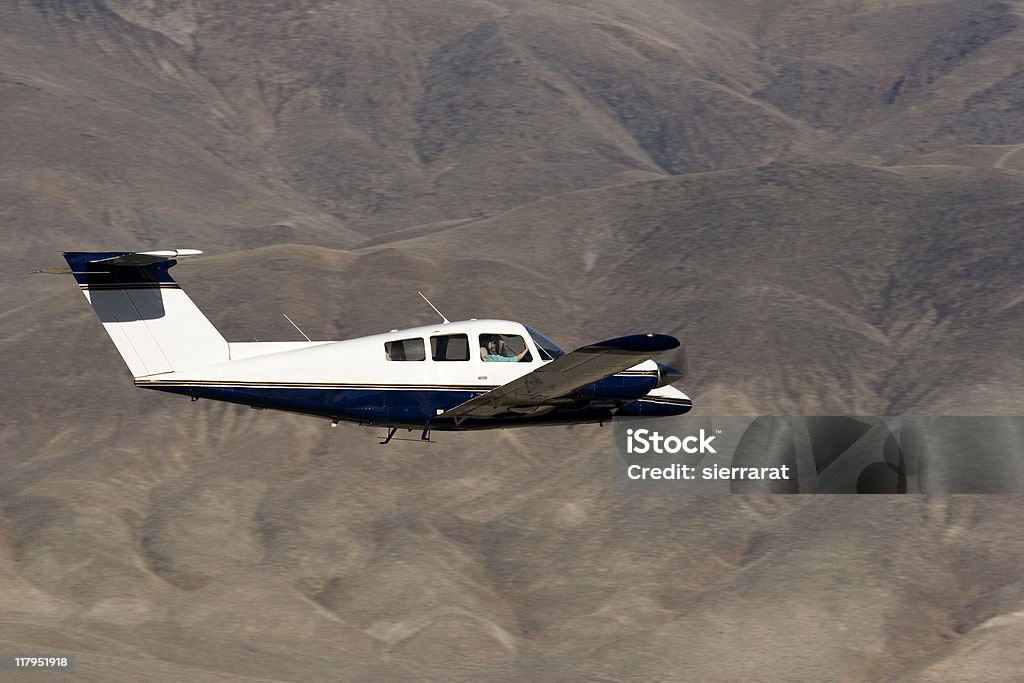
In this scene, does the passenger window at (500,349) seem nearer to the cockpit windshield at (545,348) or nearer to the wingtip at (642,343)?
the cockpit windshield at (545,348)

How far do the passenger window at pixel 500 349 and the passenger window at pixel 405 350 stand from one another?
136 centimetres

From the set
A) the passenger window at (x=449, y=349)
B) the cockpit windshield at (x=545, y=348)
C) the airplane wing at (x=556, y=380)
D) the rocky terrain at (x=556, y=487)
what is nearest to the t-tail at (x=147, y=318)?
the passenger window at (x=449, y=349)

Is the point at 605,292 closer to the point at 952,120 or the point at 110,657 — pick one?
the point at 110,657

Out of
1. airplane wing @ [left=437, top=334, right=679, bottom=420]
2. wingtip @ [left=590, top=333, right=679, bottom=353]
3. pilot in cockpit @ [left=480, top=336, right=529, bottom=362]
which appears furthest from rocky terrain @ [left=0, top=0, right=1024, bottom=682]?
wingtip @ [left=590, top=333, right=679, bottom=353]

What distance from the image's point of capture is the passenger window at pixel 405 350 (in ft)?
111

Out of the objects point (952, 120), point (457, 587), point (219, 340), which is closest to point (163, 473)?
point (457, 587)

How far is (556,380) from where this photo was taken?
1278 inches

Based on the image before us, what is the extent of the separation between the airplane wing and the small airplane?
134mm

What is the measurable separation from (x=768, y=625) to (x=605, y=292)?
39.8 metres
